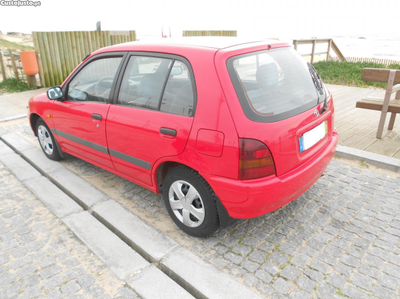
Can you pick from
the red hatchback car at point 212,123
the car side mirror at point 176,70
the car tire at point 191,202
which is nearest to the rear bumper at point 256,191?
the red hatchback car at point 212,123

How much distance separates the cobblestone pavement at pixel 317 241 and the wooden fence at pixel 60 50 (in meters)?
8.30

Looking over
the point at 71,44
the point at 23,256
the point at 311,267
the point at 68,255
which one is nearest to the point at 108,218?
the point at 68,255

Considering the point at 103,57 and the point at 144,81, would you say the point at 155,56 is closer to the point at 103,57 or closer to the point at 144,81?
the point at 144,81

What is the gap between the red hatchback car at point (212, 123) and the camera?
249cm

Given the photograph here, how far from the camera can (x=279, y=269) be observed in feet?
8.61

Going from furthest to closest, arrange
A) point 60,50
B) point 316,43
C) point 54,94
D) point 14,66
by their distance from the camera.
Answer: point 316,43
point 14,66
point 60,50
point 54,94

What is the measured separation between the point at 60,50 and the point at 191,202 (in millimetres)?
9820

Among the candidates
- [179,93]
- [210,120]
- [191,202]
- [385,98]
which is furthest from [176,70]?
[385,98]

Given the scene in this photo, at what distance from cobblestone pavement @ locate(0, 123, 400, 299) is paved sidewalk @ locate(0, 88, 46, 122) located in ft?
17.0

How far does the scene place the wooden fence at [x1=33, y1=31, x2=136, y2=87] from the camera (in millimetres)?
10438

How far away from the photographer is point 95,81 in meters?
3.82

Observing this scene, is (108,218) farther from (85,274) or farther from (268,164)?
(268,164)

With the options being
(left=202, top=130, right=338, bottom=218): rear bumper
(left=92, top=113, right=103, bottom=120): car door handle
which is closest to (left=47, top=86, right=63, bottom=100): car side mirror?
(left=92, top=113, right=103, bottom=120): car door handle

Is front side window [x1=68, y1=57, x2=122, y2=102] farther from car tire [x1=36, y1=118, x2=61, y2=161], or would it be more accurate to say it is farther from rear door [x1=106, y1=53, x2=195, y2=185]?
car tire [x1=36, y1=118, x2=61, y2=161]
